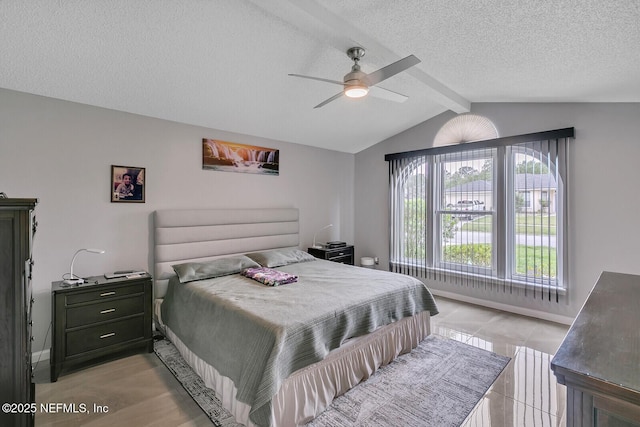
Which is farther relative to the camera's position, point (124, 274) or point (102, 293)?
point (124, 274)

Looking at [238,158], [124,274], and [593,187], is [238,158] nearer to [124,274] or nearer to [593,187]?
[124,274]

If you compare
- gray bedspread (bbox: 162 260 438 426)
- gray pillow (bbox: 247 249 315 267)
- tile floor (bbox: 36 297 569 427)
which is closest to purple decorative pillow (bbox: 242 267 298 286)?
gray bedspread (bbox: 162 260 438 426)

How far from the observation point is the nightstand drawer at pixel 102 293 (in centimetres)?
253

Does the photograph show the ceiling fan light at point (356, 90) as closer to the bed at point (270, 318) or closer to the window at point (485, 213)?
the bed at point (270, 318)

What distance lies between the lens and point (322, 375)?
2.11 m

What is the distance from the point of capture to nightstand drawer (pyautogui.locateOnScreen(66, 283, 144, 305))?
2.53 metres

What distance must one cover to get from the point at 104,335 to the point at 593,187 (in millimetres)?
5320

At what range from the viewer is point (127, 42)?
7.35 feet

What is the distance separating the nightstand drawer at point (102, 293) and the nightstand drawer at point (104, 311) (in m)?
0.05

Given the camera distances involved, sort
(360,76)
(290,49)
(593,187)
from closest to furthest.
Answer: (360,76)
(290,49)
(593,187)

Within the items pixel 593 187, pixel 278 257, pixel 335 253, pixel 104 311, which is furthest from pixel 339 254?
pixel 593 187

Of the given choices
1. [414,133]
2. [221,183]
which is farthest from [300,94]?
[414,133]

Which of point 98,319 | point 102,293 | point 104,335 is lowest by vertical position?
point 104,335

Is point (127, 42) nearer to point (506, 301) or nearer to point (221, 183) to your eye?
point (221, 183)
